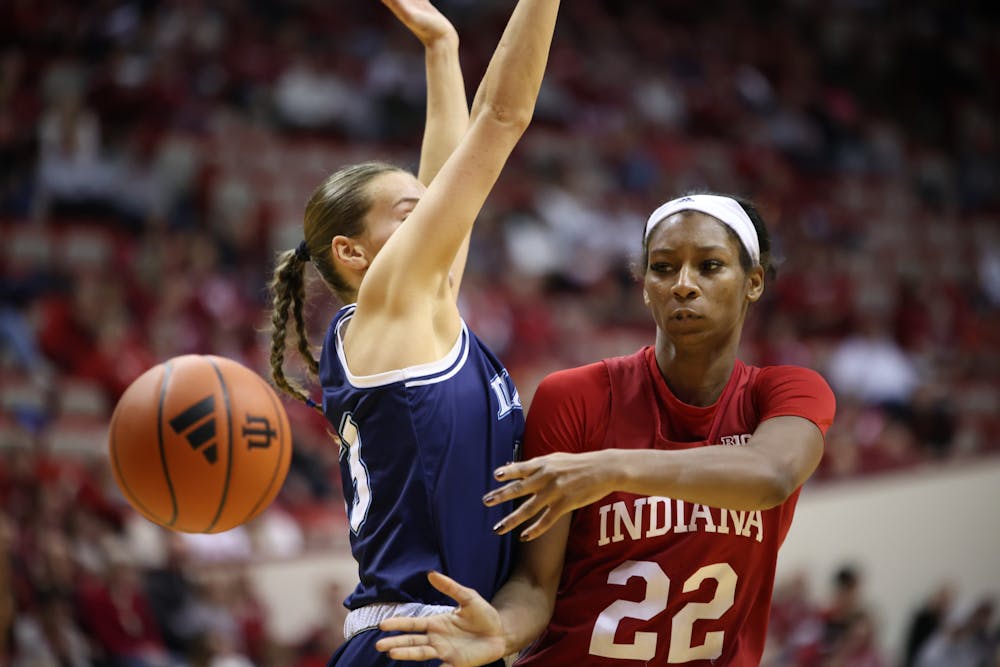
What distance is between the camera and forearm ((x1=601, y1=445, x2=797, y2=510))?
267 centimetres

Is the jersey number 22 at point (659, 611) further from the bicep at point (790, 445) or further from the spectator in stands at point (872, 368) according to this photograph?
the spectator in stands at point (872, 368)

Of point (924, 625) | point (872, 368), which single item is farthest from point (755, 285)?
point (872, 368)

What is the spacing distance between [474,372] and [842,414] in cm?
920

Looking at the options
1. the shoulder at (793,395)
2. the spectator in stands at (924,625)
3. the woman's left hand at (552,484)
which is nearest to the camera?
the woman's left hand at (552,484)

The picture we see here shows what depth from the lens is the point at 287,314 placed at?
3.63m

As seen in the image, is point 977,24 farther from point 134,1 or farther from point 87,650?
point 87,650

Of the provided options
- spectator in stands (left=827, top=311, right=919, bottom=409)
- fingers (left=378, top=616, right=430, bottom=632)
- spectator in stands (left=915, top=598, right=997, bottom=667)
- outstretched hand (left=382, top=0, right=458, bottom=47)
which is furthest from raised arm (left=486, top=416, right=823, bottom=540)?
spectator in stands (left=827, top=311, right=919, bottom=409)

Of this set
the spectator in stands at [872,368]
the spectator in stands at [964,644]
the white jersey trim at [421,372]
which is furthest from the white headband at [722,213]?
the spectator in stands at [872,368]

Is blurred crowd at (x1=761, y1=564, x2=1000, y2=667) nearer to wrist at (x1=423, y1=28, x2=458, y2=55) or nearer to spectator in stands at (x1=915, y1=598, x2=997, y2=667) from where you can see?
spectator in stands at (x1=915, y1=598, x2=997, y2=667)

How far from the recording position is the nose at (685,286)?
309cm

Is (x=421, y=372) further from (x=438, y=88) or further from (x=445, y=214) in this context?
(x=438, y=88)

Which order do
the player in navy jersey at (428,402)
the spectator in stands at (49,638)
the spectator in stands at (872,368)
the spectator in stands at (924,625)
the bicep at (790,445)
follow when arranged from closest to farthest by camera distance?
the bicep at (790,445), the player in navy jersey at (428,402), the spectator in stands at (49,638), the spectator in stands at (924,625), the spectator in stands at (872,368)

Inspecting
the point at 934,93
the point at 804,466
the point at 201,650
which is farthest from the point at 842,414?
the point at 804,466

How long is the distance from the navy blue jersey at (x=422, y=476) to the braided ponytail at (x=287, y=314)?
22.8 inches
